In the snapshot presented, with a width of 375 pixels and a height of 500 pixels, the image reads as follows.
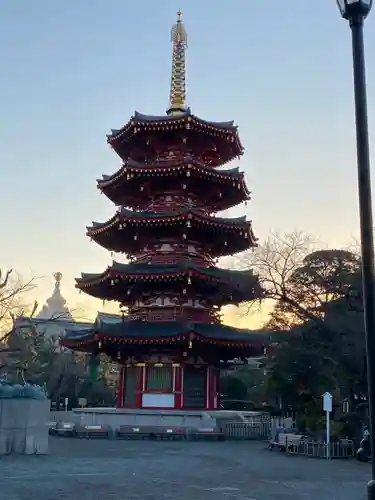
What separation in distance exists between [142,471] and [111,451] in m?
6.41

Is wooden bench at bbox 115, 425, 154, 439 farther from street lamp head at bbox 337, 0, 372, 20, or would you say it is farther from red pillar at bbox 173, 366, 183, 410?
street lamp head at bbox 337, 0, 372, 20

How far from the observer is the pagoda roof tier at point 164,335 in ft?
98.9

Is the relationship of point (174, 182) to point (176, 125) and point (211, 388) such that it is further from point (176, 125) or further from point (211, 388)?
point (211, 388)

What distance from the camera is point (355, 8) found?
666cm

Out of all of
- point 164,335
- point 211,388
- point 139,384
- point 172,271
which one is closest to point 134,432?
point 139,384

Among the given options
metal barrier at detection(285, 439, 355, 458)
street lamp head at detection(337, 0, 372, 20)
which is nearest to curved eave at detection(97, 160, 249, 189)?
metal barrier at detection(285, 439, 355, 458)

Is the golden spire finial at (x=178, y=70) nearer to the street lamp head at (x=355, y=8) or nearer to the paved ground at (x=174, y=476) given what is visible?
the paved ground at (x=174, y=476)

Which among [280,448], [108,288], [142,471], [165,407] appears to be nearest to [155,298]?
[108,288]

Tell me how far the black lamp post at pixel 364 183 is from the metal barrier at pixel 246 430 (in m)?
25.3

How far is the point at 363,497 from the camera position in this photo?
12.7 metres

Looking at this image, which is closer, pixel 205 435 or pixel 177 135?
pixel 205 435

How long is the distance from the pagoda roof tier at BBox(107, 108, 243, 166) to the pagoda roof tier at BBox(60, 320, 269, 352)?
35.5 feet

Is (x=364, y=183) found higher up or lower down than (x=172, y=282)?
→ lower down

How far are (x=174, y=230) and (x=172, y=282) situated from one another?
3.08 m
